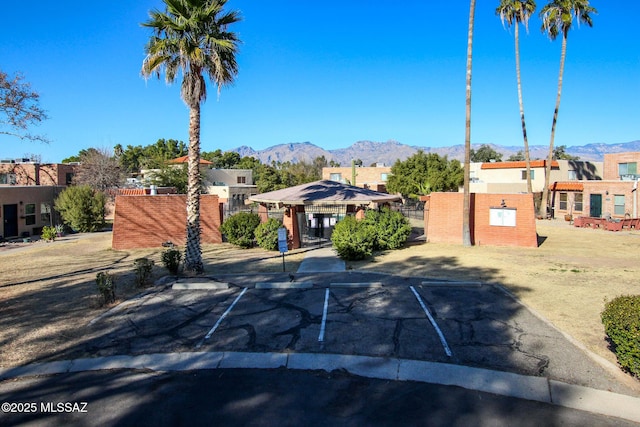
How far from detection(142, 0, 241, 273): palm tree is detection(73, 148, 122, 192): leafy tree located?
3552 centimetres

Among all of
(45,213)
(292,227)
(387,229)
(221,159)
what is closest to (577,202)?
(387,229)

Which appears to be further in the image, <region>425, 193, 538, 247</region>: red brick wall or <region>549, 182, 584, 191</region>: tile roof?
<region>549, 182, 584, 191</region>: tile roof

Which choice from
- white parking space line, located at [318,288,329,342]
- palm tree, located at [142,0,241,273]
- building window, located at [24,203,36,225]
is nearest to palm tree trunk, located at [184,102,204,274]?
palm tree, located at [142,0,241,273]

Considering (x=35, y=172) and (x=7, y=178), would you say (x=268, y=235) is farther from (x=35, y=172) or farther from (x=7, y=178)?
(x=35, y=172)

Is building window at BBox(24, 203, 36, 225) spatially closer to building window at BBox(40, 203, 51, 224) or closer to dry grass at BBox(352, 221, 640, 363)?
building window at BBox(40, 203, 51, 224)

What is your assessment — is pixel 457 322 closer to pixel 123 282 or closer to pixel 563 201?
pixel 123 282

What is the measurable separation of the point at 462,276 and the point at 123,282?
10.7 metres

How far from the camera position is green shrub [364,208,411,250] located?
1947 cm

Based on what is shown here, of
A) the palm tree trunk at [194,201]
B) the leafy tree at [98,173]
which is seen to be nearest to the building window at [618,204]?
the palm tree trunk at [194,201]

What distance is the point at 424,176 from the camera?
167ft

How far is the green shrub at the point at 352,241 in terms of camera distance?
1684cm

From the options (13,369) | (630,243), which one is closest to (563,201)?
(630,243)

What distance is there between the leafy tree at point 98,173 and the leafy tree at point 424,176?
32839mm

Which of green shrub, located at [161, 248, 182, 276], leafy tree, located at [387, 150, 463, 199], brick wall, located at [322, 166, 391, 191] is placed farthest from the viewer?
brick wall, located at [322, 166, 391, 191]
